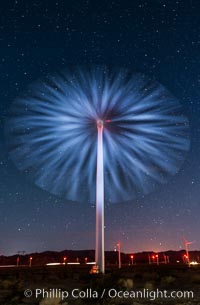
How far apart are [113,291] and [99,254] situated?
50.3 feet

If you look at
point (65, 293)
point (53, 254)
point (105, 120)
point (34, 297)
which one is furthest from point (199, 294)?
point (53, 254)

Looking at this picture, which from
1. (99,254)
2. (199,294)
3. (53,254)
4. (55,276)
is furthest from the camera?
(53,254)

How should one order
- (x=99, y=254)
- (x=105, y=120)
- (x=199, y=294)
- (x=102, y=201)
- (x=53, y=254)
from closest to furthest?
(x=199, y=294) < (x=99, y=254) < (x=102, y=201) < (x=105, y=120) < (x=53, y=254)

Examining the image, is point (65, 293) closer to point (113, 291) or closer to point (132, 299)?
point (113, 291)

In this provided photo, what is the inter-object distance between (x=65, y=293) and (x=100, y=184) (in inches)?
744

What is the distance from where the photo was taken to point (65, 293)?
16.2 meters

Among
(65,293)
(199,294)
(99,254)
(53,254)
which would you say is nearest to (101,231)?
(99,254)

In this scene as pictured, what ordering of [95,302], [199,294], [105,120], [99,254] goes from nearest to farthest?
1. [95,302]
2. [199,294]
3. [99,254]
4. [105,120]

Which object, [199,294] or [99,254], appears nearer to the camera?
[199,294]

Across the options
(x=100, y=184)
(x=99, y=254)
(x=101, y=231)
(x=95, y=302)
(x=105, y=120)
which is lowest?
(x=95, y=302)

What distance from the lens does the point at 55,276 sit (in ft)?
87.4

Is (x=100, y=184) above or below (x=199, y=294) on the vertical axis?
above

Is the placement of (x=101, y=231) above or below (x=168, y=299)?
above

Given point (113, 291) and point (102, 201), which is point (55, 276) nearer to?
point (102, 201)
